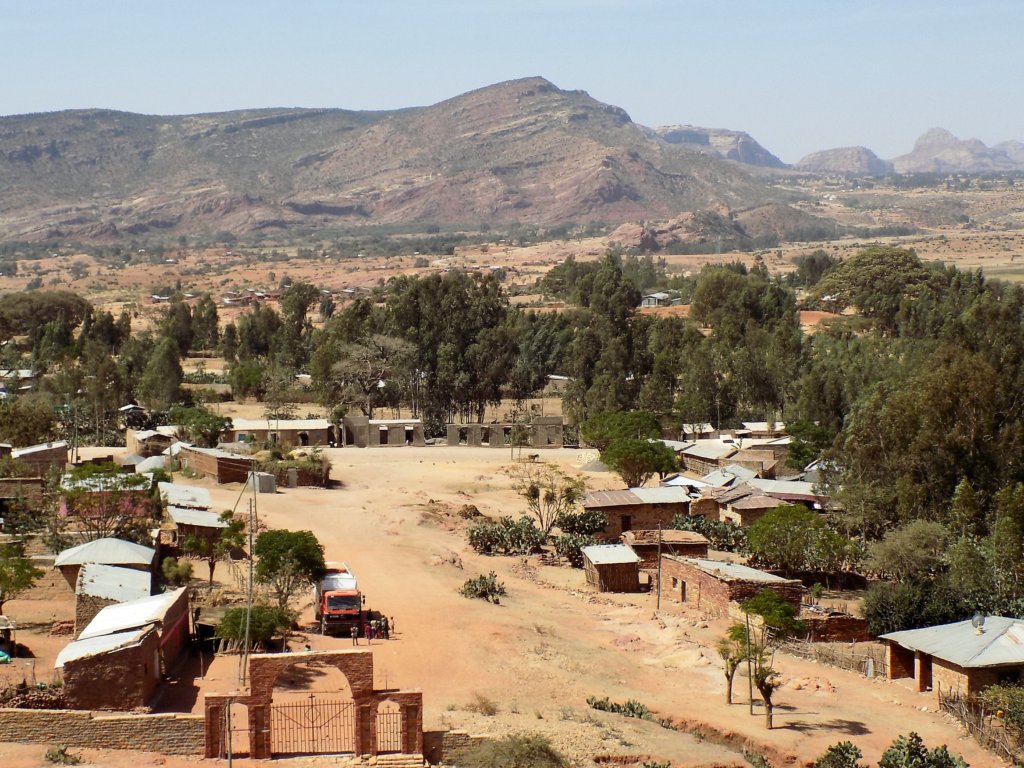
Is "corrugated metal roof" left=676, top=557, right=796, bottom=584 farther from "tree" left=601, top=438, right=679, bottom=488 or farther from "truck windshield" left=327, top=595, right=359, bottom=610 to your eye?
"tree" left=601, top=438, right=679, bottom=488

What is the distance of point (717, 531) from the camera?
122ft

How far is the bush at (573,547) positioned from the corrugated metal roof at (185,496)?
965 cm

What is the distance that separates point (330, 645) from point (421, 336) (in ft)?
124

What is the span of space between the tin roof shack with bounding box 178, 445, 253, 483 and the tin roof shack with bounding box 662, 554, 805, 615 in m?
15.8

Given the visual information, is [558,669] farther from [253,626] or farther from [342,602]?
[253,626]

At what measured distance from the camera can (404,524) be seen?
3859 cm

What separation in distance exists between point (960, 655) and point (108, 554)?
1665cm

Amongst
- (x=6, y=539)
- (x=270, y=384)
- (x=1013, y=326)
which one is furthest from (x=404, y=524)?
(x=270, y=384)

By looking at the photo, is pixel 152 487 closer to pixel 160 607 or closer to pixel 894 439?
pixel 160 607

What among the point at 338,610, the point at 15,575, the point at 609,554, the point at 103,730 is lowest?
the point at 609,554

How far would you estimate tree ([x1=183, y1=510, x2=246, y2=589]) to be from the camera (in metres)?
30.2

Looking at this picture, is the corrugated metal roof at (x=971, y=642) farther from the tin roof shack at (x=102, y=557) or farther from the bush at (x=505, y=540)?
the tin roof shack at (x=102, y=557)

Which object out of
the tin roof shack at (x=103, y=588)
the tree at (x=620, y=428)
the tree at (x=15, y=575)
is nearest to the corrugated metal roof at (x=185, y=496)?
the tree at (x=15, y=575)

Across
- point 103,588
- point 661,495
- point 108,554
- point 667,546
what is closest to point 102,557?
point 108,554
